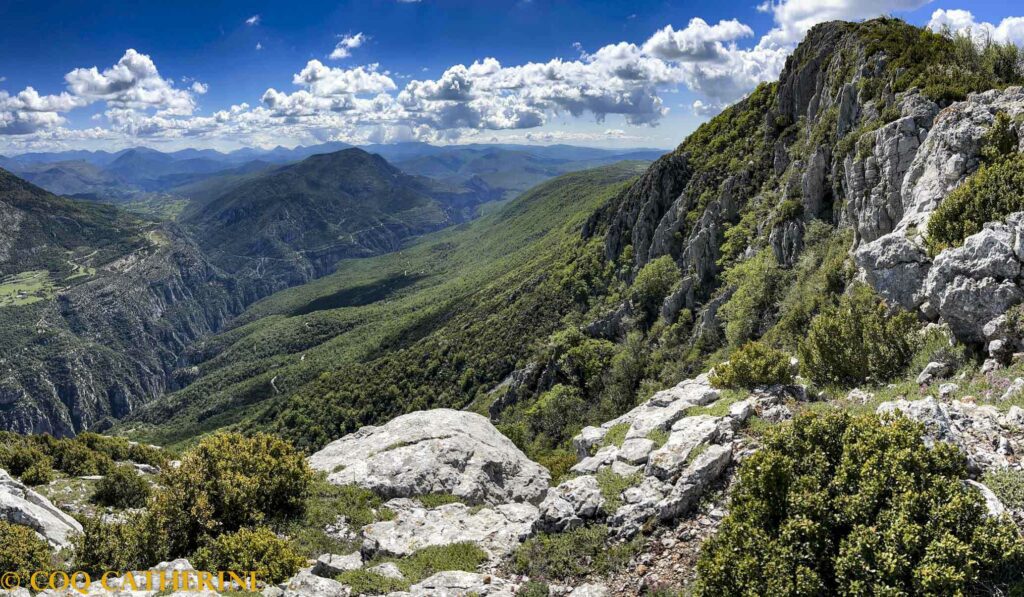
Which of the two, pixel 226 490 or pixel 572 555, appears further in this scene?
pixel 226 490

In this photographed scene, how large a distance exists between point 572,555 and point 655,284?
53860 mm

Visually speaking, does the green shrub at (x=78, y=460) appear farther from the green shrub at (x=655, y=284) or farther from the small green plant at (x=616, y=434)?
the green shrub at (x=655, y=284)

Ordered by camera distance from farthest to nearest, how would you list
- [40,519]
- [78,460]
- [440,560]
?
[78,460] < [40,519] < [440,560]

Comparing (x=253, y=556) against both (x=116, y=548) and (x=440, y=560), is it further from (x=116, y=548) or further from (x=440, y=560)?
(x=440, y=560)

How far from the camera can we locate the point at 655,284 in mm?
65812

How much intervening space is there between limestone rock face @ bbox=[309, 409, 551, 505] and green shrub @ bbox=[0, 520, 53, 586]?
1236 centimetres

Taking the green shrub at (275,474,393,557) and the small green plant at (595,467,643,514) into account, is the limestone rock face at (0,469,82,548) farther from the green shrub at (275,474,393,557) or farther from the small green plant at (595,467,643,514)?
the small green plant at (595,467,643,514)

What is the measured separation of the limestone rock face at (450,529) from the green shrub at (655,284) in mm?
44697

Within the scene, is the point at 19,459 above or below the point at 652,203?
below

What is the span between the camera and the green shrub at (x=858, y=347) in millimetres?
19672

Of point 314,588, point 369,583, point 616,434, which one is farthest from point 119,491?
point 616,434

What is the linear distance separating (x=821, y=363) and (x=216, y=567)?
26129mm

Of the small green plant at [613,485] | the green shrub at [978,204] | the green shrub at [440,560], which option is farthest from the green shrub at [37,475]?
the green shrub at [978,204]

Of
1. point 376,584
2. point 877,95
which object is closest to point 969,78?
point 877,95
